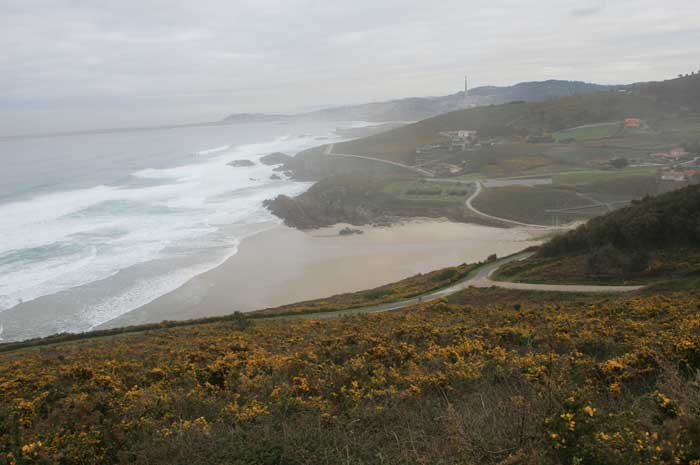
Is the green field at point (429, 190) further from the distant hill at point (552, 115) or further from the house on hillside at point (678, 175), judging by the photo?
the distant hill at point (552, 115)

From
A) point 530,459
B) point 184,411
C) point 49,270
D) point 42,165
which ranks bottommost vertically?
point 49,270

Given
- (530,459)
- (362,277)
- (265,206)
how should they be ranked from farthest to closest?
(265,206)
(362,277)
(530,459)

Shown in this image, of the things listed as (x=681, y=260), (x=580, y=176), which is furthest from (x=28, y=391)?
(x=580, y=176)

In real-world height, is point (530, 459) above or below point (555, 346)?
above

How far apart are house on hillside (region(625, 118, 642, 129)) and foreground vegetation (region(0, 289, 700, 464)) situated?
80.9 m

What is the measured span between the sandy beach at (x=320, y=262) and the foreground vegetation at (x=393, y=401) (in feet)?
44.9

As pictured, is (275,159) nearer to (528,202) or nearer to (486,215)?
(486,215)

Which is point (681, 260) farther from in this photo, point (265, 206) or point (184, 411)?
point (265, 206)

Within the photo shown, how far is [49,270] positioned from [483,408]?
32.1m

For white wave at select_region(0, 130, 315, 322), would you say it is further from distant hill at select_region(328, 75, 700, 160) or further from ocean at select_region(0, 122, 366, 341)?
distant hill at select_region(328, 75, 700, 160)

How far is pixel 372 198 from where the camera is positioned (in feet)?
170

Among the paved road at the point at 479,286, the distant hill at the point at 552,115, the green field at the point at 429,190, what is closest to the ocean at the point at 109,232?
the paved road at the point at 479,286

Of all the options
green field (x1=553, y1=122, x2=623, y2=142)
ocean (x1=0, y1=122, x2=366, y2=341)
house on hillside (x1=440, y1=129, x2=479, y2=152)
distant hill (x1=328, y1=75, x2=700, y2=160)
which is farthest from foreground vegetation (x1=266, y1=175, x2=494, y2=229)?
green field (x1=553, y1=122, x2=623, y2=142)

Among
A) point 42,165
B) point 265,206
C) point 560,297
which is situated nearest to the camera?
point 560,297
